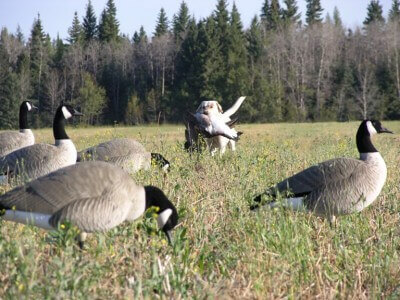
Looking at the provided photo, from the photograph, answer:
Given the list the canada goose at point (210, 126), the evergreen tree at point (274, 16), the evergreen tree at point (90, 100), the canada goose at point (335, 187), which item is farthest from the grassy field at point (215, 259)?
the evergreen tree at point (274, 16)

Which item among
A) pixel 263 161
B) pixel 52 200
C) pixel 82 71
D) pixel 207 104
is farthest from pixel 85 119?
pixel 52 200

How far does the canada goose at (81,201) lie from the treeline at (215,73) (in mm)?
49915

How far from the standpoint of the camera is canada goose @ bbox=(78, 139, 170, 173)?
10.1 m

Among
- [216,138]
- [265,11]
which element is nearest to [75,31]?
[265,11]

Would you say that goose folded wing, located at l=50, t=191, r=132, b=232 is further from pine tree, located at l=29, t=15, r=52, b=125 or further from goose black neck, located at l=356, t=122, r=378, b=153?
pine tree, located at l=29, t=15, r=52, b=125

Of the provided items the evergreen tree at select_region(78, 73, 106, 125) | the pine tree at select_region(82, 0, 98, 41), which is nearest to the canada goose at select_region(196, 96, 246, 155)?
the evergreen tree at select_region(78, 73, 106, 125)

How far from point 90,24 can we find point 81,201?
9308 cm

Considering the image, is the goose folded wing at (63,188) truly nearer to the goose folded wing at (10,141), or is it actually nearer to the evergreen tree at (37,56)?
the goose folded wing at (10,141)

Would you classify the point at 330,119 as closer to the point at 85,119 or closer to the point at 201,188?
the point at 85,119

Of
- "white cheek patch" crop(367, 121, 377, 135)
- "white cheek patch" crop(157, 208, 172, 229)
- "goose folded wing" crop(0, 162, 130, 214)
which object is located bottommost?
"white cheek patch" crop(157, 208, 172, 229)

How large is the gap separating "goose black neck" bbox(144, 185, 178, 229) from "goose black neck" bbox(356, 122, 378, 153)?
316cm

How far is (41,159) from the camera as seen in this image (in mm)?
8469

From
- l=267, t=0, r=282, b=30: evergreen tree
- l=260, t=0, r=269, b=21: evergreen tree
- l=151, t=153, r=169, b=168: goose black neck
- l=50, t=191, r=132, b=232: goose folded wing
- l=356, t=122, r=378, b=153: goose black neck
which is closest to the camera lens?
l=50, t=191, r=132, b=232: goose folded wing

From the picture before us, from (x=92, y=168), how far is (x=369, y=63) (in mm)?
68032
